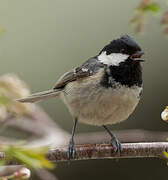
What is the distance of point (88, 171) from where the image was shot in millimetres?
4855

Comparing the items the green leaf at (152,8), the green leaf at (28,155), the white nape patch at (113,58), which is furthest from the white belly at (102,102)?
the green leaf at (28,155)

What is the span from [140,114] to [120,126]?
11.7 inches

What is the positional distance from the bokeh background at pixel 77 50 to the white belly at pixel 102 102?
184 centimetres

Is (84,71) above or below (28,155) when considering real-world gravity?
above

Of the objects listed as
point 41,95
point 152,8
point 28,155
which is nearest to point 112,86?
A: point 41,95

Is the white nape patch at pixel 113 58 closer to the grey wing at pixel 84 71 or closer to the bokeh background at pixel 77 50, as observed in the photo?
the grey wing at pixel 84 71

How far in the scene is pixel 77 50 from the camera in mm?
5695

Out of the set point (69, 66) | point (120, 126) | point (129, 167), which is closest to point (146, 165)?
point (129, 167)

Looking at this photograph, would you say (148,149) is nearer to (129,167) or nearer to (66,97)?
(66,97)

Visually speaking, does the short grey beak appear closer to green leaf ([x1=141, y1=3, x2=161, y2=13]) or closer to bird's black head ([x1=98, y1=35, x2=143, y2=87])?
bird's black head ([x1=98, y1=35, x2=143, y2=87])

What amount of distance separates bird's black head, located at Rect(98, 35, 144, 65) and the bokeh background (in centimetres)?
205

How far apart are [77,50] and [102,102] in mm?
2862

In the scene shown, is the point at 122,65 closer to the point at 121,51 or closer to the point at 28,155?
the point at 121,51

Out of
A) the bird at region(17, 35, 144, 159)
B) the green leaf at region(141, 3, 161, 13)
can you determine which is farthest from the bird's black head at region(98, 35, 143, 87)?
the green leaf at region(141, 3, 161, 13)
